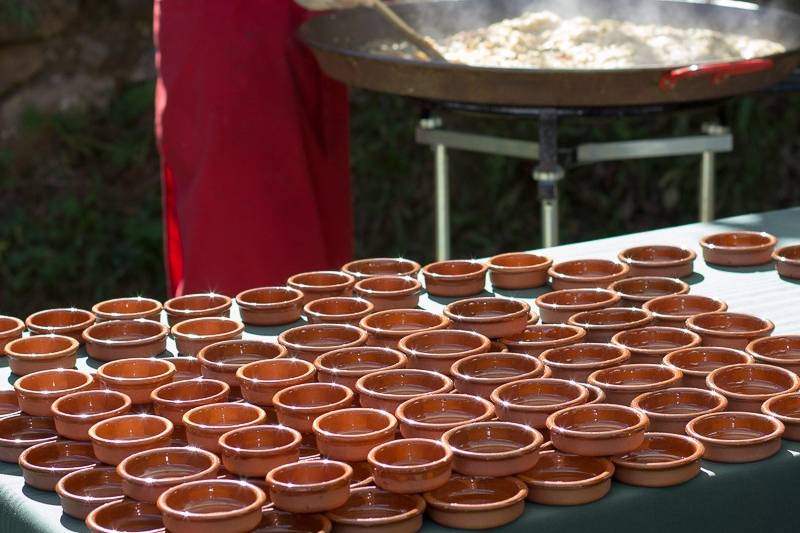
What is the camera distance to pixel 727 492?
48.4 inches

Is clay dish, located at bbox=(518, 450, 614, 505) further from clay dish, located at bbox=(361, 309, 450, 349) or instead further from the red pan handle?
the red pan handle

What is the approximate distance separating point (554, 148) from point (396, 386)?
4.18ft

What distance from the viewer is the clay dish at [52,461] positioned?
123 centimetres

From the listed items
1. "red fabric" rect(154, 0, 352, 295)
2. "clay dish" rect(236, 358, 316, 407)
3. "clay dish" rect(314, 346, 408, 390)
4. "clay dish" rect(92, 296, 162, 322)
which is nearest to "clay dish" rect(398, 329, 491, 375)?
"clay dish" rect(314, 346, 408, 390)

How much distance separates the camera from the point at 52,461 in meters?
1.28

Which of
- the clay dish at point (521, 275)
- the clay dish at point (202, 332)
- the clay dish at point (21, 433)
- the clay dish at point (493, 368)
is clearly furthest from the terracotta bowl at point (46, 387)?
the clay dish at point (521, 275)

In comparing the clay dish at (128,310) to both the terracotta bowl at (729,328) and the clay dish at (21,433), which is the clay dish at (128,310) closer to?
the clay dish at (21,433)

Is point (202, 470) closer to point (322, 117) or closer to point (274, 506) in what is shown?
point (274, 506)

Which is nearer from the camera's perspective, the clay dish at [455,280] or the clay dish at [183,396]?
the clay dish at [183,396]

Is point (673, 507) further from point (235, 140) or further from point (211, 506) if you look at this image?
point (235, 140)

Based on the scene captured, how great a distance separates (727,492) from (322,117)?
181 cm

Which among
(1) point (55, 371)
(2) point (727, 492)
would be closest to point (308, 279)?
(1) point (55, 371)

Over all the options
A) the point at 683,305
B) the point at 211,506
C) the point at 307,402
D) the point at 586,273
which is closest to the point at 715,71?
the point at 586,273

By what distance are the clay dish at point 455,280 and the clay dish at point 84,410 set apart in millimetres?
530
